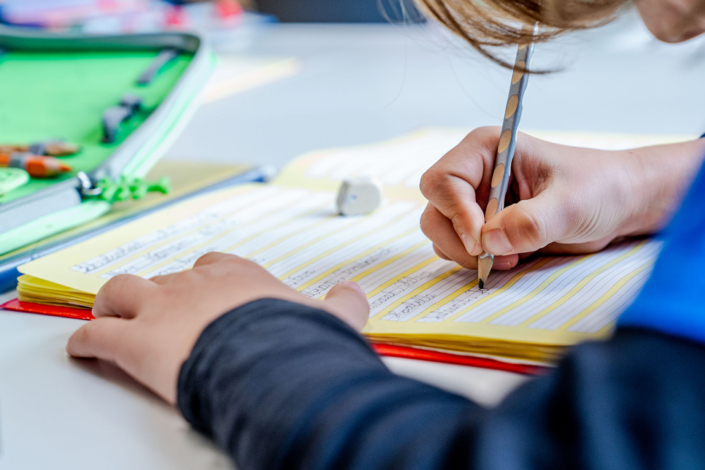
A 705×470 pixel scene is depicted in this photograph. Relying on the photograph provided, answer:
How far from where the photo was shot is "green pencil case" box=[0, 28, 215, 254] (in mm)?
563

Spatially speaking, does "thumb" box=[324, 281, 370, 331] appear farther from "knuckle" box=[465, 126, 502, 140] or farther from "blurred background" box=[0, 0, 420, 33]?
"blurred background" box=[0, 0, 420, 33]

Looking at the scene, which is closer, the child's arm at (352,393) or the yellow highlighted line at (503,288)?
the child's arm at (352,393)

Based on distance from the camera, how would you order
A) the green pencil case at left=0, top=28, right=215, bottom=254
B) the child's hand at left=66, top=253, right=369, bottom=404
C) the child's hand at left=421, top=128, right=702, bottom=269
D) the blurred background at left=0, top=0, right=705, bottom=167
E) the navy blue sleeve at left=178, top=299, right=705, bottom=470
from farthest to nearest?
1. the blurred background at left=0, top=0, right=705, bottom=167
2. the green pencil case at left=0, top=28, right=215, bottom=254
3. the child's hand at left=421, top=128, right=702, bottom=269
4. the child's hand at left=66, top=253, right=369, bottom=404
5. the navy blue sleeve at left=178, top=299, right=705, bottom=470

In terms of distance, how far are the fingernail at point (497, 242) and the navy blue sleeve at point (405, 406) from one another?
150mm

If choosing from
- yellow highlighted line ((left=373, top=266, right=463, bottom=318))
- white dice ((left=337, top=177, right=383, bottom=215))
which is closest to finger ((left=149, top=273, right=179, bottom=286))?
yellow highlighted line ((left=373, top=266, right=463, bottom=318))

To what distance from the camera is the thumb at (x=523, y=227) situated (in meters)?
0.41

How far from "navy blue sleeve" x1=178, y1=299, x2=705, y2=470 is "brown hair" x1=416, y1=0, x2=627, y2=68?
0.90 feet

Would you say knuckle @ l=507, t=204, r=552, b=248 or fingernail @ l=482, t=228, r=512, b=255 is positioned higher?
knuckle @ l=507, t=204, r=552, b=248

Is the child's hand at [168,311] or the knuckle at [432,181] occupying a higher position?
the knuckle at [432,181]

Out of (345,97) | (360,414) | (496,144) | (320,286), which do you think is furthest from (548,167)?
(345,97)

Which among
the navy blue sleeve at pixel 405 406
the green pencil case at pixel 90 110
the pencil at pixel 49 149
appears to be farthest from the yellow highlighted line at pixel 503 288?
the pencil at pixel 49 149

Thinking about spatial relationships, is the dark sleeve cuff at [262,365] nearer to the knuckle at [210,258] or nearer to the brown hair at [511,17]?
the knuckle at [210,258]

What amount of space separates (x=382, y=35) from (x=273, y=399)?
5.84 feet

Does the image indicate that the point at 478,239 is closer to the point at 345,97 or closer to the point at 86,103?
the point at 86,103
